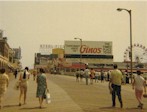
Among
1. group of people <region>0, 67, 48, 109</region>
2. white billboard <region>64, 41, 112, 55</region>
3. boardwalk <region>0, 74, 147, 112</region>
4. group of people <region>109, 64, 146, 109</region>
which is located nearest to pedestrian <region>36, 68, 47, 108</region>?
group of people <region>0, 67, 48, 109</region>

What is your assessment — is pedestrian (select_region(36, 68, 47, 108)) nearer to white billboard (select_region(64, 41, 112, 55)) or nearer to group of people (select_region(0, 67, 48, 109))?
group of people (select_region(0, 67, 48, 109))

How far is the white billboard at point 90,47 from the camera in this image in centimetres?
14000

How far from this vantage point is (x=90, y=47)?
141 meters

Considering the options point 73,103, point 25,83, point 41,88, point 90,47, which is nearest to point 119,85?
point 73,103

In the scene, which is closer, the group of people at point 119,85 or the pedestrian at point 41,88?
the pedestrian at point 41,88

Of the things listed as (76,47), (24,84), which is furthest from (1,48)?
(24,84)

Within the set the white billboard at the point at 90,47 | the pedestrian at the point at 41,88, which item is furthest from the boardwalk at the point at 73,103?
the white billboard at the point at 90,47

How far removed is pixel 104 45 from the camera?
140 metres

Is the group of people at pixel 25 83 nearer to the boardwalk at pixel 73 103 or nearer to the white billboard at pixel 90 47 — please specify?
the boardwalk at pixel 73 103

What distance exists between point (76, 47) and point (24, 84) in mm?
124863

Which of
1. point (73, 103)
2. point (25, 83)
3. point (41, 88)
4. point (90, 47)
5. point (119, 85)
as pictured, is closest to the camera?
point (41, 88)

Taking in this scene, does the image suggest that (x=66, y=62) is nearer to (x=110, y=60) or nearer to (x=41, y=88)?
(x=110, y=60)

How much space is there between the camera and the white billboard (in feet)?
459

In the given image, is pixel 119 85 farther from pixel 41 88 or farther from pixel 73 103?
pixel 41 88
